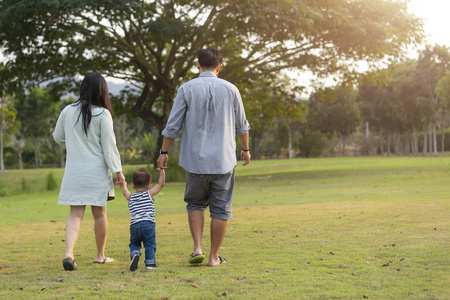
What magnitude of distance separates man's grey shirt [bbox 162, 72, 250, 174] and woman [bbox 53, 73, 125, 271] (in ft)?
2.19

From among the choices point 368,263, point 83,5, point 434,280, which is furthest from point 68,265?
point 83,5

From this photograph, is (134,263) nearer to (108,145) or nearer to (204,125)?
(108,145)

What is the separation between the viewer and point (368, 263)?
17.2 feet

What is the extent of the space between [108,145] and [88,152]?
0.75 feet

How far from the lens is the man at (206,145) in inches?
211

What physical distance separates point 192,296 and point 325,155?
269ft

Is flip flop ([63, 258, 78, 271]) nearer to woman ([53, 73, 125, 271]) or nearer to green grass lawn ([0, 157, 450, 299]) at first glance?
green grass lawn ([0, 157, 450, 299])

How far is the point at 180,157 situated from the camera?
17.8 ft

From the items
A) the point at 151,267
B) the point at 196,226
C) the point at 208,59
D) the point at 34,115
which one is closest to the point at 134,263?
the point at 151,267

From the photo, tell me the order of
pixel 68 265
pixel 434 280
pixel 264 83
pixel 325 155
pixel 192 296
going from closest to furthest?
pixel 192 296
pixel 434 280
pixel 68 265
pixel 264 83
pixel 325 155

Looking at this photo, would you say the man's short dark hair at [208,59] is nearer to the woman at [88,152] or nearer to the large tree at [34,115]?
the woman at [88,152]

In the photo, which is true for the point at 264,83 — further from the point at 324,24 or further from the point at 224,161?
the point at 224,161

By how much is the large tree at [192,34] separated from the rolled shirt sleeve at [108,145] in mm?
13663

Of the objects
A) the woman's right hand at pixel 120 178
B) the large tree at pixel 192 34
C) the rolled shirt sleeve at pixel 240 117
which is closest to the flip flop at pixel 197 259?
the woman's right hand at pixel 120 178
